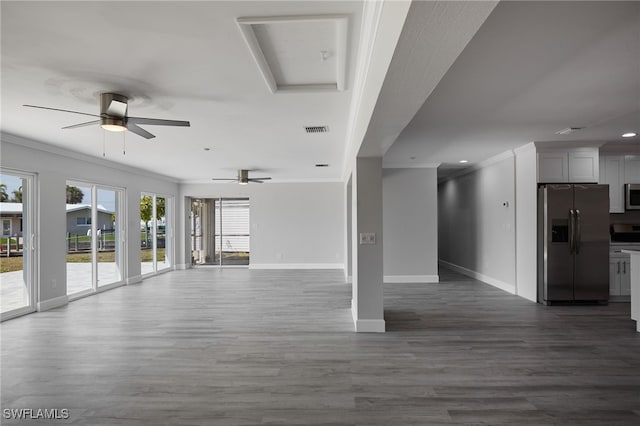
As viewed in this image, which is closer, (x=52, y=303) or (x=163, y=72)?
(x=163, y=72)

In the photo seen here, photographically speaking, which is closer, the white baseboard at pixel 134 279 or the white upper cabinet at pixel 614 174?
the white upper cabinet at pixel 614 174

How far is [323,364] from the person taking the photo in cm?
323

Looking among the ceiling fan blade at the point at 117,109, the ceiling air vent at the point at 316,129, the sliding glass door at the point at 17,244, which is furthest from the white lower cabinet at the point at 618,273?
the sliding glass door at the point at 17,244

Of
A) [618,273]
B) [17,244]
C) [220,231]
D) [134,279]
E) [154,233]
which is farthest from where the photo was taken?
[220,231]

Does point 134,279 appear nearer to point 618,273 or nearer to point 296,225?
point 296,225

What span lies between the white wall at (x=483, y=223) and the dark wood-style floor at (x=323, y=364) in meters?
1.25

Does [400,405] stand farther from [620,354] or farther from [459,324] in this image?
[620,354]

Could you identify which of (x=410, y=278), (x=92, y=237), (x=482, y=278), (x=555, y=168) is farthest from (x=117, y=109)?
(x=482, y=278)

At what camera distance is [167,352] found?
3559 mm

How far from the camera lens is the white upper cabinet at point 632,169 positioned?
597 cm

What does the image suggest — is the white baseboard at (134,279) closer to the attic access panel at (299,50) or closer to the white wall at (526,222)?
the attic access panel at (299,50)

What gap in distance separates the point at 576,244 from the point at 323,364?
4576mm

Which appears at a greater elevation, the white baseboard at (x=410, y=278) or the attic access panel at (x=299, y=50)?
the attic access panel at (x=299, y=50)

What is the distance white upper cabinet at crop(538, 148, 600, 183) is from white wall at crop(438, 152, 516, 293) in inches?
25.4
